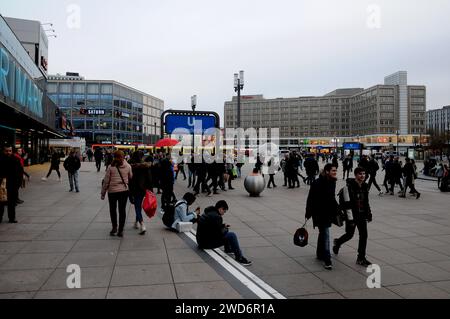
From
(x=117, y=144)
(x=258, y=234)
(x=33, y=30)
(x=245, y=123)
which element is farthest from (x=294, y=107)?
(x=258, y=234)

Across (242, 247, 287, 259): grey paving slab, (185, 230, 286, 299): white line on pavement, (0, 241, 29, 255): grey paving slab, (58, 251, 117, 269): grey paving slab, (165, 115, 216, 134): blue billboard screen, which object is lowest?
(242, 247, 287, 259): grey paving slab

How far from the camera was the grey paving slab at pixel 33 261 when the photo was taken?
17.7 ft

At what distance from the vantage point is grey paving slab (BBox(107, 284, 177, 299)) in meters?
4.34

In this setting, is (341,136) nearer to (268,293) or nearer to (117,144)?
(117,144)

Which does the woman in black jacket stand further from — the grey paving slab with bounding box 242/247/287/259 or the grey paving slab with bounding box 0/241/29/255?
the grey paving slab with bounding box 242/247/287/259

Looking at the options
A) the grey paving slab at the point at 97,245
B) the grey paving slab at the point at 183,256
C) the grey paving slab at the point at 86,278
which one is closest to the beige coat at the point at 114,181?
the grey paving slab at the point at 97,245

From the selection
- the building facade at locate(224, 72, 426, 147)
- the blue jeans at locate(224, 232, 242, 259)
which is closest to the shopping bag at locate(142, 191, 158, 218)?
the blue jeans at locate(224, 232, 242, 259)

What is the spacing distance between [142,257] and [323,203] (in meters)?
3.19

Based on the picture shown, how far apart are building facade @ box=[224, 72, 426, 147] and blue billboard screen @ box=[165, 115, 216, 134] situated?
4506 inches

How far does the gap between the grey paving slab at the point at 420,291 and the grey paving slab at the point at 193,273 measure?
2427 millimetres

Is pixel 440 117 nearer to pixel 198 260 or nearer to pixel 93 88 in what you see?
pixel 93 88

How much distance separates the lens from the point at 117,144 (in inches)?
3617

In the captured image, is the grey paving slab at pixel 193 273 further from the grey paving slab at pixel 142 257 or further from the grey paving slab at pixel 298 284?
the grey paving slab at pixel 298 284
